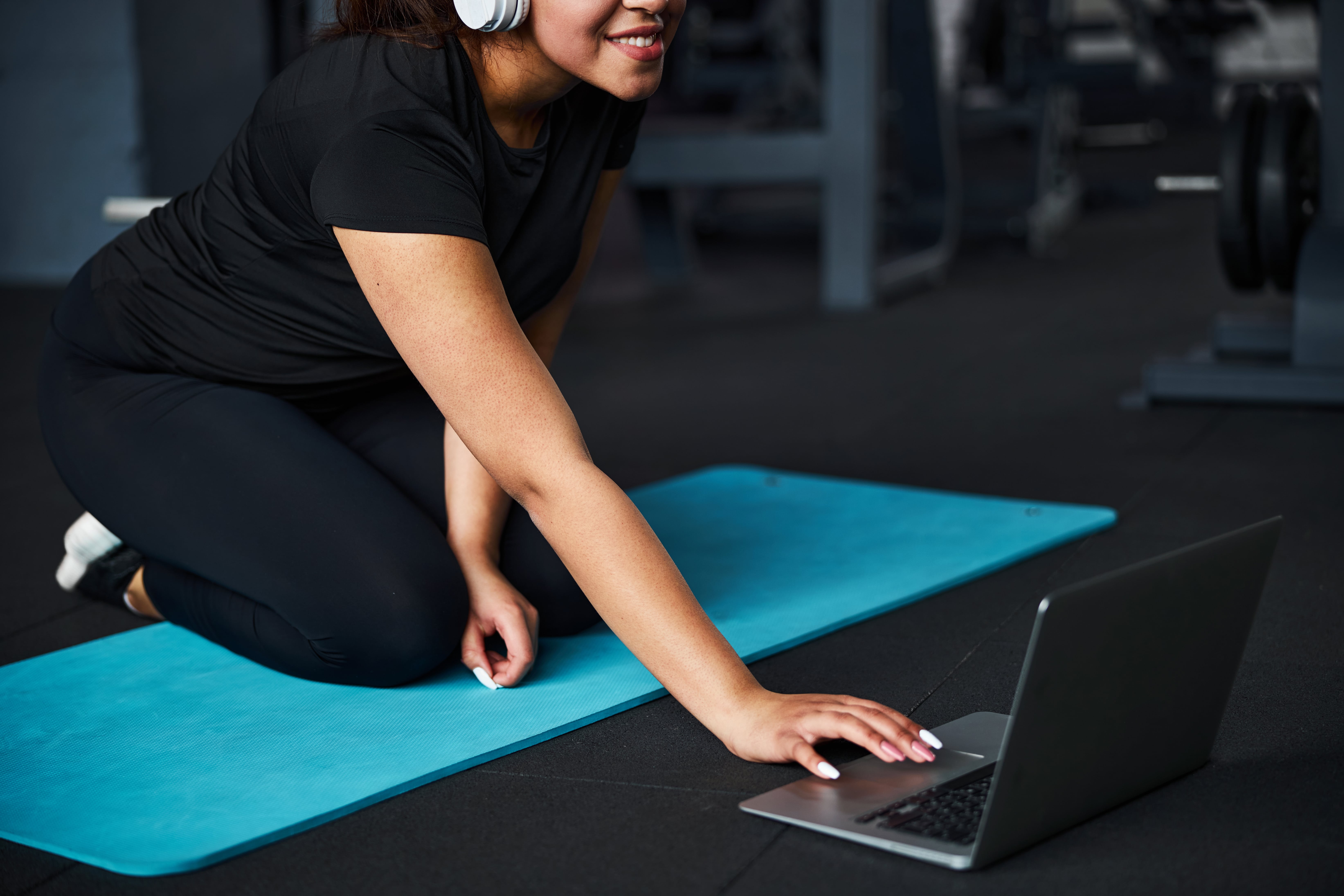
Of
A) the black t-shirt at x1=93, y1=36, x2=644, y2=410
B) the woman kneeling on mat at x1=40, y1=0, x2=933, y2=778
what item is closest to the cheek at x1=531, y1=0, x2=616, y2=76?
the woman kneeling on mat at x1=40, y1=0, x2=933, y2=778

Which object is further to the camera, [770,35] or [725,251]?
[770,35]

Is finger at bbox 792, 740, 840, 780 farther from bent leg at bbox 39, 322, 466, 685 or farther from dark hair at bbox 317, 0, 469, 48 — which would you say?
dark hair at bbox 317, 0, 469, 48

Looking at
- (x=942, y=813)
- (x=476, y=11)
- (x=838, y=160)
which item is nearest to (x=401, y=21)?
(x=476, y=11)

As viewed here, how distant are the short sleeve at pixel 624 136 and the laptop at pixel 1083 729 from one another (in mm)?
687

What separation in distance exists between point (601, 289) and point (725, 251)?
889mm

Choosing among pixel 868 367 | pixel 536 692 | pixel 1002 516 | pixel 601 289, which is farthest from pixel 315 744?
pixel 601 289

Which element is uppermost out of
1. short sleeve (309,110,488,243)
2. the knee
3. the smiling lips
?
the smiling lips

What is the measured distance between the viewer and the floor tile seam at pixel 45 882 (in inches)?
37.4

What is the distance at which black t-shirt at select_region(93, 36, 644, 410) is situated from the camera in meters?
1.10

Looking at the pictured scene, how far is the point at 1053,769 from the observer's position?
905 mm

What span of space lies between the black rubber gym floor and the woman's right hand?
0.17 feet

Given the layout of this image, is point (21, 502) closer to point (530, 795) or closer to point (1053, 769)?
point (530, 795)

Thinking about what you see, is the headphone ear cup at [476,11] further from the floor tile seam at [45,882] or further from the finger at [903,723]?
the floor tile seam at [45,882]

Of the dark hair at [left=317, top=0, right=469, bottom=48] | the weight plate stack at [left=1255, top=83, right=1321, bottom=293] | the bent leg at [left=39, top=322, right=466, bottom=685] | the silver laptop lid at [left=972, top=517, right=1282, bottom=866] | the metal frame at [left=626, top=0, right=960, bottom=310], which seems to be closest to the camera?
the silver laptop lid at [left=972, top=517, right=1282, bottom=866]
